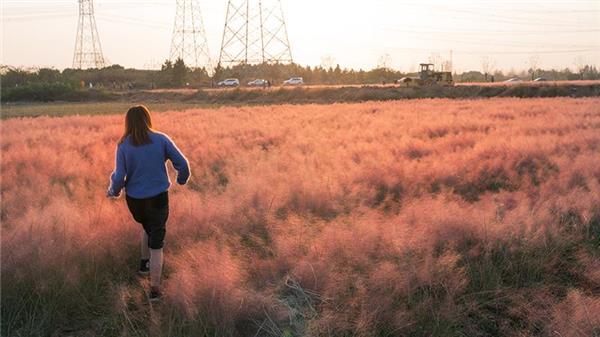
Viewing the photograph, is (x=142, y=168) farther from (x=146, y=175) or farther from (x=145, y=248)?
(x=145, y=248)

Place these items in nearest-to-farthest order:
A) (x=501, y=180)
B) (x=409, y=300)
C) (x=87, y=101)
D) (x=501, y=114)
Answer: (x=409, y=300), (x=501, y=180), (x=501, y=114), (x=87, y=101)

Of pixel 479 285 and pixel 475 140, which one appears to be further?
pixel 475 140

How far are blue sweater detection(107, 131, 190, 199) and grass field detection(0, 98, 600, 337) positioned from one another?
95 cm

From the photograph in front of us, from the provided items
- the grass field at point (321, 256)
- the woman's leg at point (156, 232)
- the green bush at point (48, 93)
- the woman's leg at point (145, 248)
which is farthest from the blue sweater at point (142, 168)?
the green bush at point (48, 93)

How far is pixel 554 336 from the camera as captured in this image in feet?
15.8

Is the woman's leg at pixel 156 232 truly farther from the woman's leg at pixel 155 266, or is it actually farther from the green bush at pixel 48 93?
the green bush at pixel 48 93

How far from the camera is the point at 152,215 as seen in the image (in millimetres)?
5449

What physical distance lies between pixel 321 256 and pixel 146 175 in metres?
2.16

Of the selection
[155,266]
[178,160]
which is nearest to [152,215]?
[155,266]

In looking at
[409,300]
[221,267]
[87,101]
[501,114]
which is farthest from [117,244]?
[87,101]

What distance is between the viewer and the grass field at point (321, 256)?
4.95 metres

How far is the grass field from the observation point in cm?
495

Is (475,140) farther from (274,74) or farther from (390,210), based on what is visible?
(274,74)

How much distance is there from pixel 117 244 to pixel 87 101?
60930 millimetres
